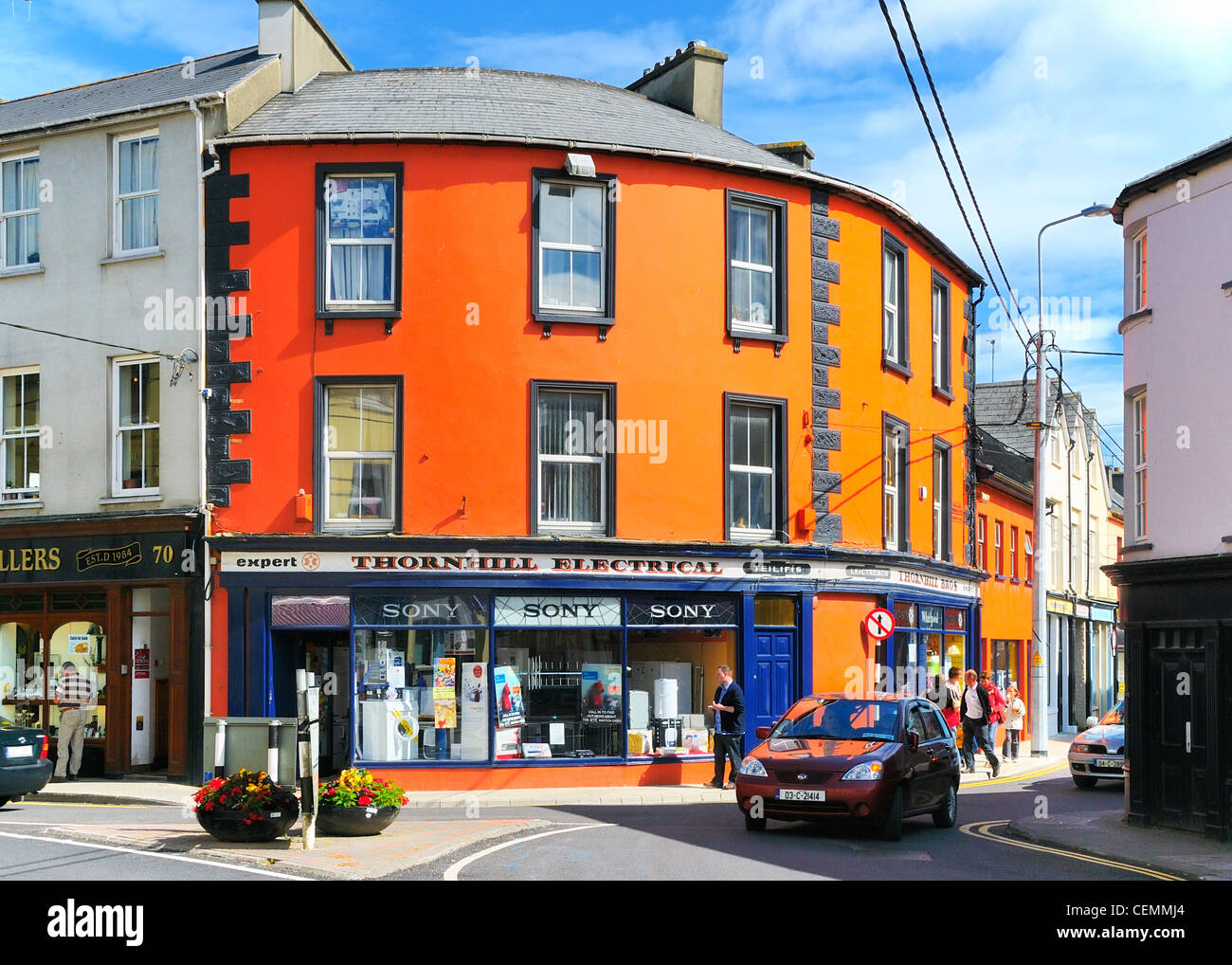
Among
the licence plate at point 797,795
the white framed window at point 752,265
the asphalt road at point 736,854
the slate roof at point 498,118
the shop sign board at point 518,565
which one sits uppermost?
the slate roof at point 498,118

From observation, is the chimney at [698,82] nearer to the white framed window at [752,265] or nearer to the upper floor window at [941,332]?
the white framed window at [752,265]

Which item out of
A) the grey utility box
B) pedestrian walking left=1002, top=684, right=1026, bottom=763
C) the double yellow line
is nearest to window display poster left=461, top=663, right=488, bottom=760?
the grey utility box

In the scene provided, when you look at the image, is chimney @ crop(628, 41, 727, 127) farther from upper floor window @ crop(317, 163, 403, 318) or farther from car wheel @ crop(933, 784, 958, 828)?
car wheel @ crop(933, 784, 958, 828)

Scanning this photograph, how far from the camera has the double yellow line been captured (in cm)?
1382

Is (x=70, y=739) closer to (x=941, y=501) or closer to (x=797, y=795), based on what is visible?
(x=797, y=795)

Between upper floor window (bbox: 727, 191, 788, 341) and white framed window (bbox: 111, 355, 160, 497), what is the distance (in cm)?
940

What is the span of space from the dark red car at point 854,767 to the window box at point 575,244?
26.3ft

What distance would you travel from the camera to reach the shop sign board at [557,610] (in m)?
21.4

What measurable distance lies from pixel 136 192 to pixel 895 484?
46.6 ft

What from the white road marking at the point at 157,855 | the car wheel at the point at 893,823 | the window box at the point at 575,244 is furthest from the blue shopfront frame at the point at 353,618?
the car wheel at the point at 893,823

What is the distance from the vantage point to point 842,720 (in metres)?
16.4

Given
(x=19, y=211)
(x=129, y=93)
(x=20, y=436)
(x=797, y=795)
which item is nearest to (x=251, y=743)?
(x=797, y=795)
